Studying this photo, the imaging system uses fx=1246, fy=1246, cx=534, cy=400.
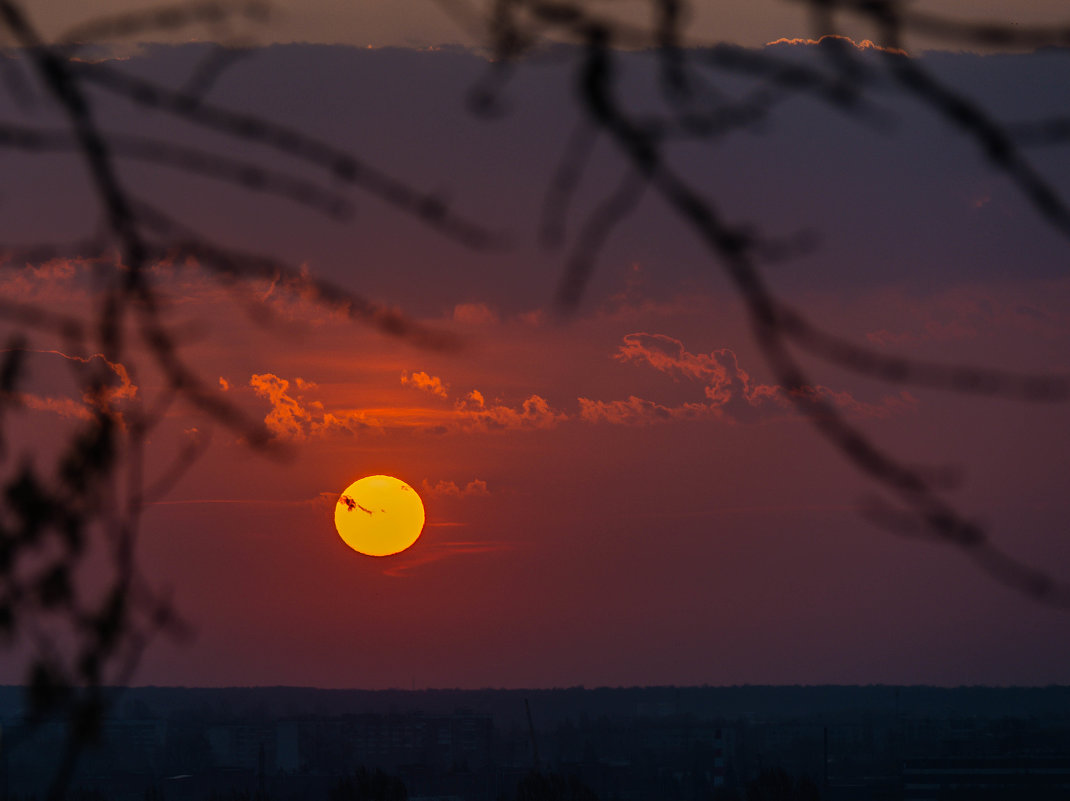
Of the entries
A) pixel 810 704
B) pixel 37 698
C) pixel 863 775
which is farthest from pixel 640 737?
pixel 37 698

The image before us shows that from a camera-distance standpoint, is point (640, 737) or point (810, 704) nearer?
point (640, 737)

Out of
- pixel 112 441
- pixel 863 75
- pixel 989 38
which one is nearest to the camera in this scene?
pixel 989 38

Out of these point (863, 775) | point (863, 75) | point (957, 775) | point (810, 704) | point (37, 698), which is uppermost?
point (810, 704)

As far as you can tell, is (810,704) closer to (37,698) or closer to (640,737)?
(640,737)

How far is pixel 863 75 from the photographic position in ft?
5.19

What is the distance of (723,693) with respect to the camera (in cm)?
11800

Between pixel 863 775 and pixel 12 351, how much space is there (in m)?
55.0

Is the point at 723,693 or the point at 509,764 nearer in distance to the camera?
the point at 509,764

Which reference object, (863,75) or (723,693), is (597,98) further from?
(723,693)

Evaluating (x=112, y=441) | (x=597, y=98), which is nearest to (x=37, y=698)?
(x=112, y=441)

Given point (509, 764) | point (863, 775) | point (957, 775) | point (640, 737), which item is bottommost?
point (957, 775)

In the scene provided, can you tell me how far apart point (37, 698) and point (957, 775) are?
45421 mm

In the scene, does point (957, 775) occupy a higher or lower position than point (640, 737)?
lower

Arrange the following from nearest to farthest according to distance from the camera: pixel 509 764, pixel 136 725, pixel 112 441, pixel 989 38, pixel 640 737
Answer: pixel 989 38, pixel 112 441, pixel 136 725, pixel 509 764, pixel 640 737
